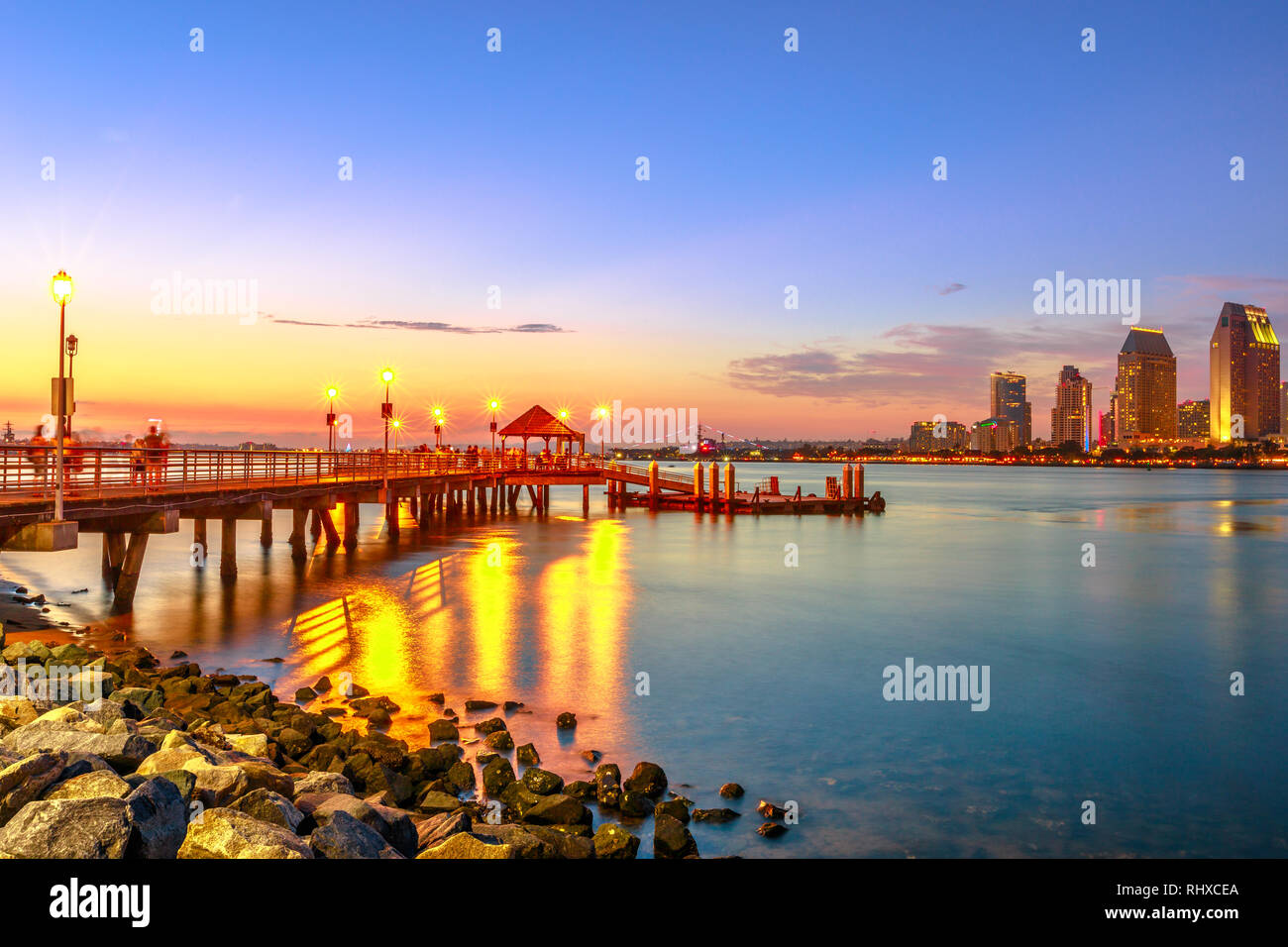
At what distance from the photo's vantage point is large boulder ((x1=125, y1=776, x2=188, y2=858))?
19.7ft

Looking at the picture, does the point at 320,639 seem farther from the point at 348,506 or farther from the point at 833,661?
the point at 348,506

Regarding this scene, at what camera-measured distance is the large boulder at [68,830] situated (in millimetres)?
5621

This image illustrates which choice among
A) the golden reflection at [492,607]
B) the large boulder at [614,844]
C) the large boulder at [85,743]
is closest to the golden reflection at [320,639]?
the golden reflection at [492,607]

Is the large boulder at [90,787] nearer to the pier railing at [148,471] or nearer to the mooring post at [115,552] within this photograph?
the pier railing at [148,471]

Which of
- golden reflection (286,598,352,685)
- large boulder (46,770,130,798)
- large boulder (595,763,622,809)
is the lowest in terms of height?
golden reflection (286,598,352,685)

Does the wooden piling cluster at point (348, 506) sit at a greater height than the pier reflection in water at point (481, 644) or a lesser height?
greater

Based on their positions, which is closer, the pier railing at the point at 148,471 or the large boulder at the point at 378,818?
the large boulder at the point at 378,818

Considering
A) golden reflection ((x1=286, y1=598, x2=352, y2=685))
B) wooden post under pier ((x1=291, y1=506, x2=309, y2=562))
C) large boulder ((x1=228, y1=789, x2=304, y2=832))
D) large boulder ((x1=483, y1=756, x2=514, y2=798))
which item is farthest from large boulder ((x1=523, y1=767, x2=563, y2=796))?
wooden post under pier ((x1=291, y1=506, x2=309, y2=562))

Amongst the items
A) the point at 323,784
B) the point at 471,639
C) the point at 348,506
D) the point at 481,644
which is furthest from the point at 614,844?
the point at 348,506

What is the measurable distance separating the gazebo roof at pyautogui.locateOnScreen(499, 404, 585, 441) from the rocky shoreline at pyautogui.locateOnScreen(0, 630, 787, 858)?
41729 mm

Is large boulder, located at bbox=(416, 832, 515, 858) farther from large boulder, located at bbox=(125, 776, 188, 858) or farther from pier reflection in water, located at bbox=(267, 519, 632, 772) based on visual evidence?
pier reflection in water, located at bbox=(267, 519, 632, 772)

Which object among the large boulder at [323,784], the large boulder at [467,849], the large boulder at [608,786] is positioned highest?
the large boulder at [467,849]

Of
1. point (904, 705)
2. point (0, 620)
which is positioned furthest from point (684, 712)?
point (0, 620)
